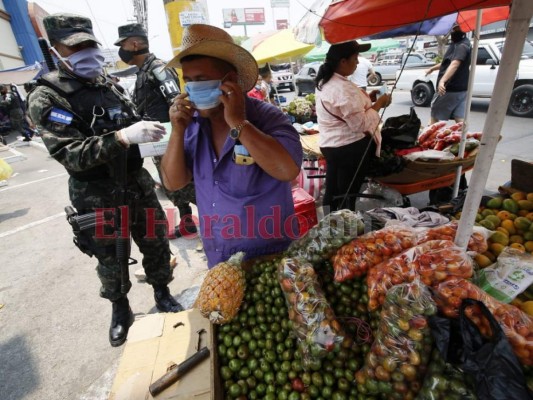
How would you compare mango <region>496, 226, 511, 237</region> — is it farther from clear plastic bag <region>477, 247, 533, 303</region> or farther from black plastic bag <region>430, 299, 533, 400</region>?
black plastic bag <region>430, 299, 533, 400</region>

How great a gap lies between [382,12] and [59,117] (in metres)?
2.54

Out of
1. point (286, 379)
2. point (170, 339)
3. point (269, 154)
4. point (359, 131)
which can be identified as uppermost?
point (269, 154)

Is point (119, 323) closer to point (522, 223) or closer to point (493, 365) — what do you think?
point (493, 365)

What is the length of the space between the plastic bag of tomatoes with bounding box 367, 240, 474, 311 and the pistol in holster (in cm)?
214

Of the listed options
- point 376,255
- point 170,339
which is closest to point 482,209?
point 376,255

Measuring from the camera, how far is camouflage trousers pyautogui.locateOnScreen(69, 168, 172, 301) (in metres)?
2.45

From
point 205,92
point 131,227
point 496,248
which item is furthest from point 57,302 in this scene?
point 496,248

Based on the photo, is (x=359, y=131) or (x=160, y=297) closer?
(x=160, y=297)

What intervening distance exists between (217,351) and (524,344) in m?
1.29

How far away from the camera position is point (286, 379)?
4.66 ft

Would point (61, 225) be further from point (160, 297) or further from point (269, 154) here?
point (269, 154)

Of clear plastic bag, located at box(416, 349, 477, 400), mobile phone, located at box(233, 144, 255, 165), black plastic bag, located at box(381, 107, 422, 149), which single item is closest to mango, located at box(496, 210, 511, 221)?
clear plastic bag, located at box(416, 349, 477, 400)

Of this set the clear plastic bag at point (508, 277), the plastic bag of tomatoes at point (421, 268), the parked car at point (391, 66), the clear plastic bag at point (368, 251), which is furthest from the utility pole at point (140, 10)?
the clear plastic bag at point (508, 277)

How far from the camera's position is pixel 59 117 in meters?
2.09
